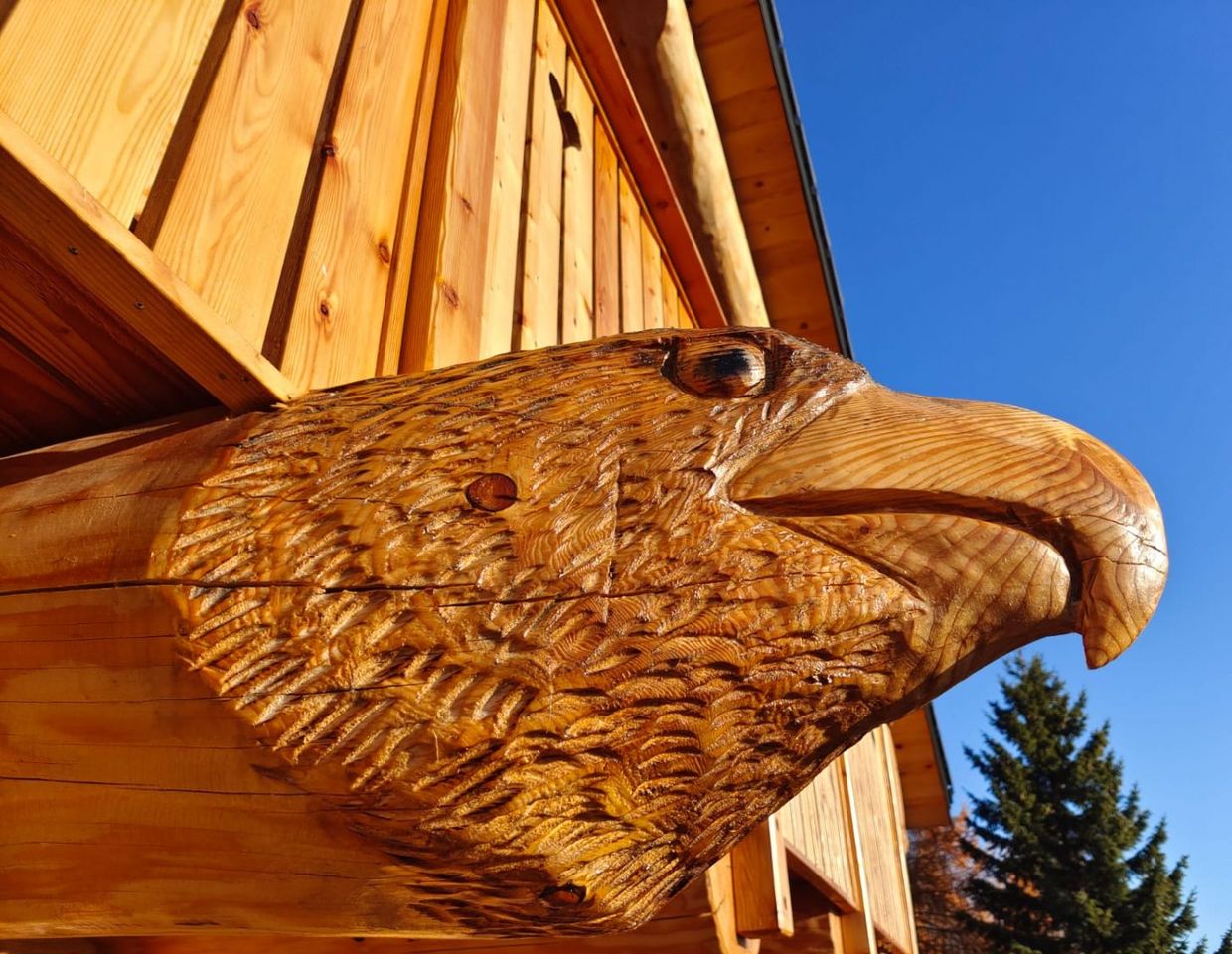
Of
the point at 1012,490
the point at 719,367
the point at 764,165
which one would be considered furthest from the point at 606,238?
the point at 1012,490

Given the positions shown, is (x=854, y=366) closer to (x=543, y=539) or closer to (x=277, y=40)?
(x=543, y=539)

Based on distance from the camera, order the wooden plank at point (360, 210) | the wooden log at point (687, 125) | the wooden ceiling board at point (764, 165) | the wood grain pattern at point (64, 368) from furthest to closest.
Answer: the wooden ceiling board at point (764, 165)
the wooden log at point (687, 125)
the wooden plank at point (360, 210)
the wood grain pattern at point (64, 368)

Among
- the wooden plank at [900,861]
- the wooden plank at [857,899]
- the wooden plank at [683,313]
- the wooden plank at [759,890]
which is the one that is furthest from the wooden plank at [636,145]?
the wooden plank at [900,861]

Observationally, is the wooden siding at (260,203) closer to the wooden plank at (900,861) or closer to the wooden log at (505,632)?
the wooden log at (505,632)

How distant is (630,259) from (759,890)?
6.19 ft

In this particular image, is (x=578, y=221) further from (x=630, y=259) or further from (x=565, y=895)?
(x=565, y=895)

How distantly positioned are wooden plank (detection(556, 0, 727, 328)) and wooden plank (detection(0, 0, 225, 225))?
1744mm

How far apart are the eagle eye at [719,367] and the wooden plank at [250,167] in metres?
0.55

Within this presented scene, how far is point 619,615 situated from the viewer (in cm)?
75

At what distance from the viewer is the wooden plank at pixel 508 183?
6.27ft

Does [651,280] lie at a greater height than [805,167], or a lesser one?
lesser

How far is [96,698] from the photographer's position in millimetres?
832

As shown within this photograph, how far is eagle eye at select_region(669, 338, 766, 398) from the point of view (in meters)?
0.91

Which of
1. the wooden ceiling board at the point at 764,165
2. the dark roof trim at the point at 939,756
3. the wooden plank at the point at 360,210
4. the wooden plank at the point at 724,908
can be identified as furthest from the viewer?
the dark roof trim at the point at 939,756
